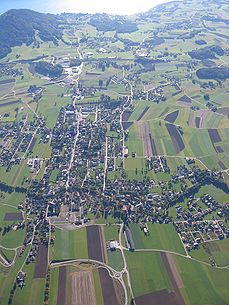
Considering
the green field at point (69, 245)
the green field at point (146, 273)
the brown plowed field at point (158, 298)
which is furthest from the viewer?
the green field at point (69, 245)

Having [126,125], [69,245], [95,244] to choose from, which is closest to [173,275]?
[95,244]

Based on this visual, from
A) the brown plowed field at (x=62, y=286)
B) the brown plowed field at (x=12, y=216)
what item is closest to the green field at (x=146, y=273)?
the brown plowed field at (x=62, y=286)

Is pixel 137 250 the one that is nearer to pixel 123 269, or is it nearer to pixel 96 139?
pixel 123 269

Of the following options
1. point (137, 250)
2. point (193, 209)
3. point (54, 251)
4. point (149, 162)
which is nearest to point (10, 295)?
point (54, 251)

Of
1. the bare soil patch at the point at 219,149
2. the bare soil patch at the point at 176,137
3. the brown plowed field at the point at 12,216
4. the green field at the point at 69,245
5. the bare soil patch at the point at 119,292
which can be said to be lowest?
the bare soil patch at the point at 119,292

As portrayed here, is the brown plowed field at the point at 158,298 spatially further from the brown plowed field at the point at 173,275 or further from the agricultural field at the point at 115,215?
the brown plowed field at the point at 173,275

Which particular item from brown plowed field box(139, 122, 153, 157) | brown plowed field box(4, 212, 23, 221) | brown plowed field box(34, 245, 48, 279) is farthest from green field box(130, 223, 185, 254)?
brown plowed field box(139, 122, 153, 157)

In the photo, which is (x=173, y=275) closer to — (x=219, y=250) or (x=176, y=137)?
(x=219, y=250)

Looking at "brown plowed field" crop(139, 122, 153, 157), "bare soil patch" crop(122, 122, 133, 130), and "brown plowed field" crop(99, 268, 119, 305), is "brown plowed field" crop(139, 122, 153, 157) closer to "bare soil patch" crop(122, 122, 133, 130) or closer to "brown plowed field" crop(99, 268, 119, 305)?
"bare soil patch" crop(122, 122, 133, 130)
